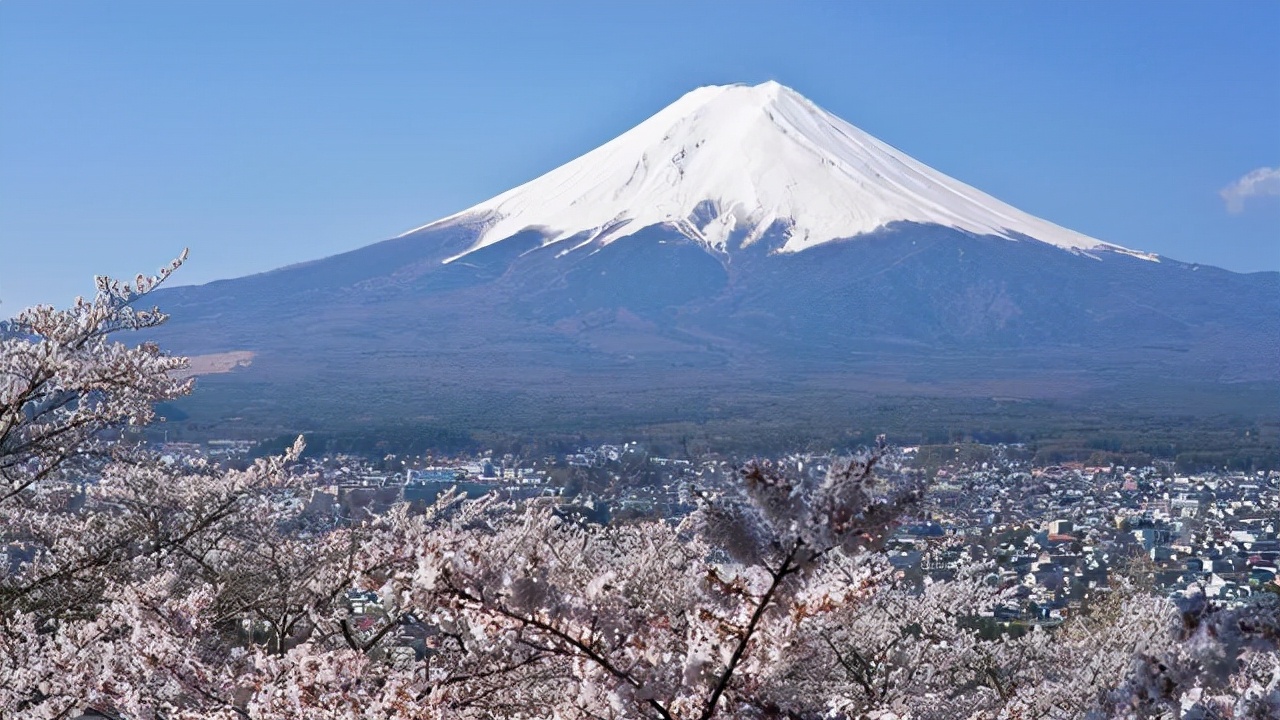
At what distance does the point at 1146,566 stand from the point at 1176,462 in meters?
17.1

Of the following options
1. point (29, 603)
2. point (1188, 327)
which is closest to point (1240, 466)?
point (29, 603)

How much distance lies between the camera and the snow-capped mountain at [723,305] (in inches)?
1845

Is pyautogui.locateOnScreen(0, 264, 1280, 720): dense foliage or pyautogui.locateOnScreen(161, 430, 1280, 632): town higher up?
pyautogui.locateOnScreen(0, 264, 1280, 720): dense foliage

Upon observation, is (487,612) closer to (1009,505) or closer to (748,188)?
(1009,505)

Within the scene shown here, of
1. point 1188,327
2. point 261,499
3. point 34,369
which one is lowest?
point 1188,327

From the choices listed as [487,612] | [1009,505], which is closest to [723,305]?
[1009,505]

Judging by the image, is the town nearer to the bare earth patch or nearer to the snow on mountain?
the bare earth patch

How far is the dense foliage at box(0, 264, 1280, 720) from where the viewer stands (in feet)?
6.05

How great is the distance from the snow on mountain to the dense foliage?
6968 centimetres

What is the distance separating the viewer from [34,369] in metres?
3.94

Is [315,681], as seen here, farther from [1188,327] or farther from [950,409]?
[1188,327]

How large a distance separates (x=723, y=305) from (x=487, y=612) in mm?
68920

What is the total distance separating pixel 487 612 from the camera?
203 centimetres

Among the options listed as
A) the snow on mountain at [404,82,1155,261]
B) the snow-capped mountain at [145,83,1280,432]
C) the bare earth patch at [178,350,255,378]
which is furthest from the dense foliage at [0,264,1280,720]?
the snow on mountain at [404,82,1155,261]
